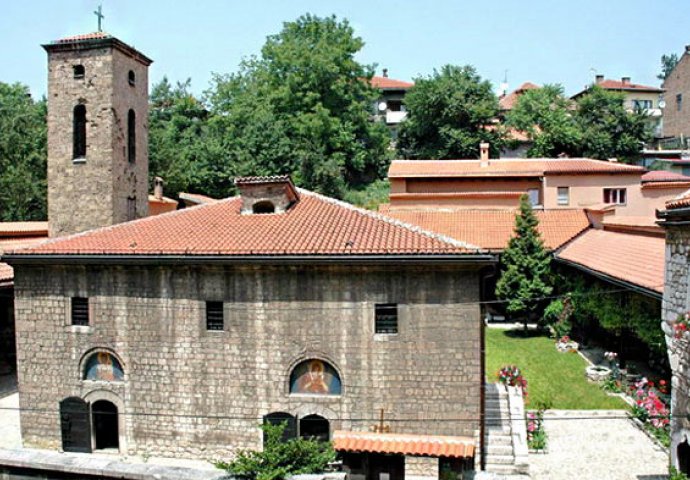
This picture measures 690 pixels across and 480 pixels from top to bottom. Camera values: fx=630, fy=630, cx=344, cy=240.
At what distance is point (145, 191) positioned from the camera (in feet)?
67.0

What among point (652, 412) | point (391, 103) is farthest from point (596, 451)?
point (391, 103)

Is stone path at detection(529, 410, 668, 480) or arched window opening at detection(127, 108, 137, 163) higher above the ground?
arched window opening at detection(127, 108, 137, 163)

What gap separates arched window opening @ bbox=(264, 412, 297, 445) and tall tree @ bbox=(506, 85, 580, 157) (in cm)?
3753

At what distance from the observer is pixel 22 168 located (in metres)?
35.0

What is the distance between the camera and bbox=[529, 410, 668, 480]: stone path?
1333 cm

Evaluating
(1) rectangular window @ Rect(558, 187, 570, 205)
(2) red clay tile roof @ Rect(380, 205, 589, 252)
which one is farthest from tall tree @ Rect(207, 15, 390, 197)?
(1) rectangular window @ Rect(558, 187, 570, 205)

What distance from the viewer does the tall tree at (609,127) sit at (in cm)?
4700

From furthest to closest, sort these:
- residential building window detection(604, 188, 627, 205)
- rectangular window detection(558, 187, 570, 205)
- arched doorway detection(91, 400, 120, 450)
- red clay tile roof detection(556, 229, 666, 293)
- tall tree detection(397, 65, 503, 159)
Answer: tall tree detection(397, 65, 503, 159), residential building window detection(604, 188, 627, 205), rectangular window detection(558, 187, 570, 205), red clay tile roof detection(556, 229, 666, 293), arched doorway detection(91, 400, 120, 450)

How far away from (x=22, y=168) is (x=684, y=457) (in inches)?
1363

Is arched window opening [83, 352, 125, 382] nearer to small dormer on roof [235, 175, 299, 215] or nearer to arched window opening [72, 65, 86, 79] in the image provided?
small dormer on roof [235, 175, 299, 215]

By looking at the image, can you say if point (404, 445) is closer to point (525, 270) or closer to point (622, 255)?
point (622, 255)

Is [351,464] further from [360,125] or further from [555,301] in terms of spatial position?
[360,125]

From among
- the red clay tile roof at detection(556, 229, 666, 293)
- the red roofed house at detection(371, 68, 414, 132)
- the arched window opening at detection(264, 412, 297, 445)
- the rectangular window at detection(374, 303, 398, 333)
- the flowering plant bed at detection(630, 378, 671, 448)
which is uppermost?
the red roofed house at detection(371, 68, 414, 132)

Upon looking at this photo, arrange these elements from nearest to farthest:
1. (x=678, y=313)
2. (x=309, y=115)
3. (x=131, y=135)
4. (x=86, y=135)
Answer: (x=678, y=313), (x=86, y=135), (x=131, y=135), (x=309, y=115)
